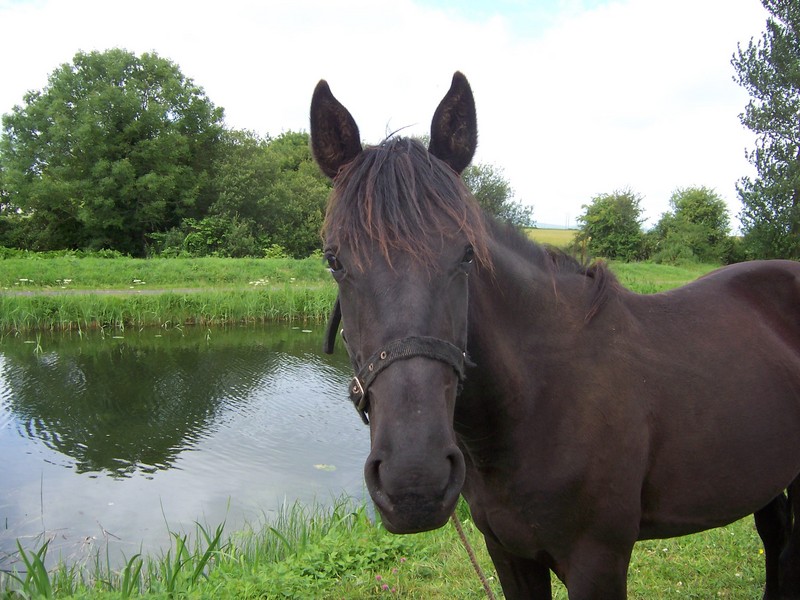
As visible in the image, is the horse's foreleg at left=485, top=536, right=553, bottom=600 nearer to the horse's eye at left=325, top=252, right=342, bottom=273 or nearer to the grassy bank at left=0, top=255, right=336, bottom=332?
the horse's eye at left=325, top=252, right=342, bottom=273

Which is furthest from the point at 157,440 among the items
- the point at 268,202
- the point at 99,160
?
the point at 99,160

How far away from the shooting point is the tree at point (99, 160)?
34375 mm

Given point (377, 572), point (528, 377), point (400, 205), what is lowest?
point (377, 572)

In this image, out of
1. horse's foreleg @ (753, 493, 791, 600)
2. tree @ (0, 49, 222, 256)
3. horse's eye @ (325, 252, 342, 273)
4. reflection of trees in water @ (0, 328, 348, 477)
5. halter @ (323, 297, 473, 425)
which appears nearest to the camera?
halter @ (323, 297, 473, 425)

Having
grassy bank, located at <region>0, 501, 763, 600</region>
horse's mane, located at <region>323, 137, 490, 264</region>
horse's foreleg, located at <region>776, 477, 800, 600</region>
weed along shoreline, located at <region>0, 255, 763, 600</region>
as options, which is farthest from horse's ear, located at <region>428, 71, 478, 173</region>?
grassy bank, located at <region>0, 501, 763, 600</region>

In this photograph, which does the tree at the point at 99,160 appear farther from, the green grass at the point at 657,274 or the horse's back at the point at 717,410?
the horse's back at the point at 717,410

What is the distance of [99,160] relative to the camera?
Result: 3441 cm

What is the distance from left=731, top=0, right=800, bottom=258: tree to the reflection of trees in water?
21484mm

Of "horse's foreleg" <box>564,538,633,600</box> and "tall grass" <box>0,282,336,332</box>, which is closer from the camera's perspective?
"horse's foreleg" <box>564,538,633,600</box>

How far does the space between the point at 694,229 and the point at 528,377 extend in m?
46.5

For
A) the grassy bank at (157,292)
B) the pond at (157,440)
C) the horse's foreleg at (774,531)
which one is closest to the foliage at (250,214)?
the grassy bank at (157,292)

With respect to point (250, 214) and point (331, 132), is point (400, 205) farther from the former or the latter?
point (250, 214)

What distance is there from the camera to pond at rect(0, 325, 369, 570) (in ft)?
22.4

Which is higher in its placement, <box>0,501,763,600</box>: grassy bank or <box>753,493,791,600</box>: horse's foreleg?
<box>753,493,791,600</box>: horse's foreleg
